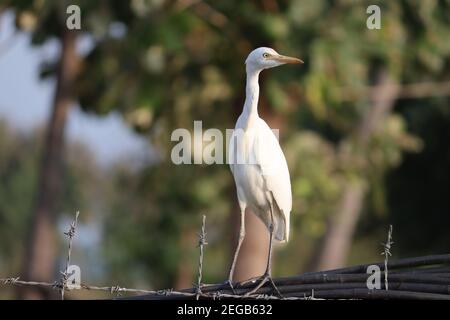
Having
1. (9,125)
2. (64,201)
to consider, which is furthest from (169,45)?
(9,125)

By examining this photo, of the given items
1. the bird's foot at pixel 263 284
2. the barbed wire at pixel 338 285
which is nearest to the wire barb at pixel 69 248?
the barbed wire at pixel 338 285

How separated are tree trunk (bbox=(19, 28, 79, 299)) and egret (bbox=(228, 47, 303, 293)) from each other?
386 inches

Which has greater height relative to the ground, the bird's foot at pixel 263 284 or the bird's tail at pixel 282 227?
the bird's tail at pixel 282 227

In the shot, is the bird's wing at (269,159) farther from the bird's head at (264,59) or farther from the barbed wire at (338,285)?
the barbed wire at (338,285)

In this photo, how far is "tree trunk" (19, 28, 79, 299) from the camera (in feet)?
51.9

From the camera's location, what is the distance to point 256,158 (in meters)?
5.89

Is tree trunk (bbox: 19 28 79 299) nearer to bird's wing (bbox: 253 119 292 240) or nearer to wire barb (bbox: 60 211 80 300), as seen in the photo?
bird's wing (bbox: 253 119 292 240)

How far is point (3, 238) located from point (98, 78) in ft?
69.1

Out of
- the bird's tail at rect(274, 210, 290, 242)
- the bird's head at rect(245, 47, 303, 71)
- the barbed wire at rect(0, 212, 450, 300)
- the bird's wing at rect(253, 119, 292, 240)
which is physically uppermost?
the bird's head at rect(245, 47, 303, 71)

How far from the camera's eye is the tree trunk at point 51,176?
1580 cm

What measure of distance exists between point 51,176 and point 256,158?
414 inches

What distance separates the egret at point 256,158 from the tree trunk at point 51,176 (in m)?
9.80

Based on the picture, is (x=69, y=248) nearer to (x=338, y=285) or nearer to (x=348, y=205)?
(x=338, y=285)

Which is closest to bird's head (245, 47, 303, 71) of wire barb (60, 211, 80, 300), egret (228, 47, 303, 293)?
egret (228, 47, 303, 293)
